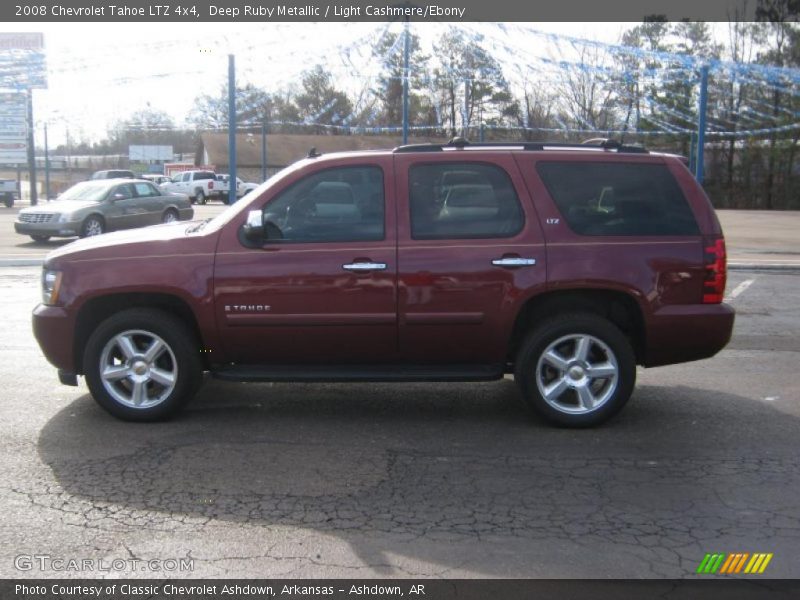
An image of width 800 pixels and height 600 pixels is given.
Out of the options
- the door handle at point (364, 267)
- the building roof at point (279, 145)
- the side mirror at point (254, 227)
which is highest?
the building roof at point (279, 145)

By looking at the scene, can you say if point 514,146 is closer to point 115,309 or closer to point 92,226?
point 115,309

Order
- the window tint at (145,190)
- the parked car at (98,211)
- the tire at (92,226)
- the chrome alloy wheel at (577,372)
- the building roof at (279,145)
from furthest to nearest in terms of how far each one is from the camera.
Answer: the building roof at (279,145) < the window tint at (145,190) < the tire at (92,226) < the parked car at (98,211) < the chrome alloy wheel at (577,372)

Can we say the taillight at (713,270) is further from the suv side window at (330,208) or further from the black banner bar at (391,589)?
the black banner bar at (391,589)

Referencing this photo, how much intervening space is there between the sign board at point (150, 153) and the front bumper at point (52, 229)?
61.8m

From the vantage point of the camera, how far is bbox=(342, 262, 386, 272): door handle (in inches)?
214

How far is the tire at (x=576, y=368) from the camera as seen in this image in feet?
18.1

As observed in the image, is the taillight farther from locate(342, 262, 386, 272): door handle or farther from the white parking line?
the white parking line

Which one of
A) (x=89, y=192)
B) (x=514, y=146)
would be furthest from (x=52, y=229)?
(x=514, y=146)

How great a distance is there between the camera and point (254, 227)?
17.8 ft

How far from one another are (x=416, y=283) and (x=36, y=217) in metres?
15.7

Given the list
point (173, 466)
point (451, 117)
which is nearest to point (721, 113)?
point (451, 117)

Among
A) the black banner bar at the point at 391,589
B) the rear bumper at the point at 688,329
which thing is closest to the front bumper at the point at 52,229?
the rear bumper at the point at 688,329

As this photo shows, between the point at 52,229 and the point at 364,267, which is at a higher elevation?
the point at 364,267

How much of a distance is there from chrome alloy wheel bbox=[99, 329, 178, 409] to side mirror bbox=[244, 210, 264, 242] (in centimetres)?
94
